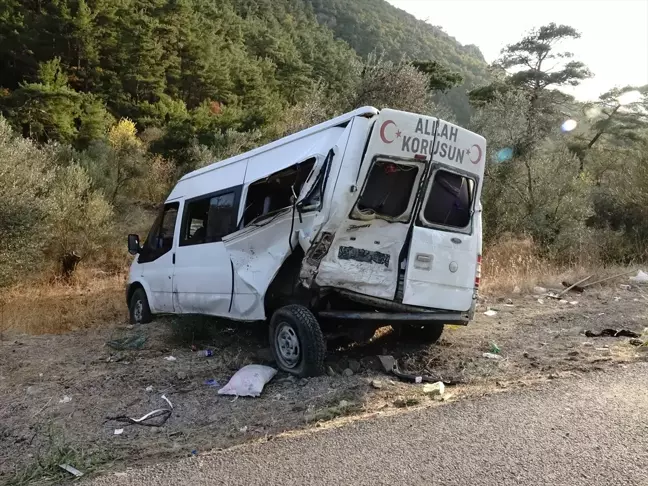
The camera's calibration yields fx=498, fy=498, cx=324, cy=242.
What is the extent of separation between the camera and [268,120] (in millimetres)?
30516

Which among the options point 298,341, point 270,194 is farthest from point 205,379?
point 270,194

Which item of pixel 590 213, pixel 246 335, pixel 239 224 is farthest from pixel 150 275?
pixel 590 213

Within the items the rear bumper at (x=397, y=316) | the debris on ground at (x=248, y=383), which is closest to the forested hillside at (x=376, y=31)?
the rear bumper at (x=397, y=316)

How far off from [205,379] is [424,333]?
2707 millimetres

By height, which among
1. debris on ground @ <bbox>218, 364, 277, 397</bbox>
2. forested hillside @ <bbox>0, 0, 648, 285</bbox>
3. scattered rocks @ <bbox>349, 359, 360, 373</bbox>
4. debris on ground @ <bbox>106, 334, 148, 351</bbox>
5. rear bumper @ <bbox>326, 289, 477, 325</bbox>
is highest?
forested hillside @ <bbox>0, 0, 648, 285</bbox>

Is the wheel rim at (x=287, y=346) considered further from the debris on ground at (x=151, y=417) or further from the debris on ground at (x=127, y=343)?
the debris on ground at (x=127, y=343)

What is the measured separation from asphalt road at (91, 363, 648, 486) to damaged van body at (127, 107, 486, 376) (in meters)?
1.44

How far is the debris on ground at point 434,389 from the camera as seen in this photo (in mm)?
4332

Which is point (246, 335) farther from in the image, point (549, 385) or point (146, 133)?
point (146, 133)

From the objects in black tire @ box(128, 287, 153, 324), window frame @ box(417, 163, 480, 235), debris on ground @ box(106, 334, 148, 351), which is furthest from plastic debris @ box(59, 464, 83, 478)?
black tire @ box(128, 287, 153, 324)

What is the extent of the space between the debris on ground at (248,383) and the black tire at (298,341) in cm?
27

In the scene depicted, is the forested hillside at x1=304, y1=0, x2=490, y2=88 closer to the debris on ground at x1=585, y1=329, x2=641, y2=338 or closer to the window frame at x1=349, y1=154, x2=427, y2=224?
the debris on ground at x1=585, y1=329, x2=641, y2=338

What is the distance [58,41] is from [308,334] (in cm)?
3287

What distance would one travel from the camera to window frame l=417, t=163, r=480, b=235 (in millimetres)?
5125
